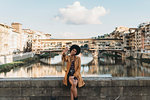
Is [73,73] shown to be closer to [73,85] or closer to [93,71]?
[73,85]

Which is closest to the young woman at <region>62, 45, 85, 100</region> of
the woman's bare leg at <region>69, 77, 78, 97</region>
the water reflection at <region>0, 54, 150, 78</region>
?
the woman's bare leg at <region>69, 77, 78, 97</region>

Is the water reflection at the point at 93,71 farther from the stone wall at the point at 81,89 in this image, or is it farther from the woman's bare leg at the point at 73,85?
the woman's bare leg at the point at 73,85

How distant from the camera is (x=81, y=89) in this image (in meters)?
4.85

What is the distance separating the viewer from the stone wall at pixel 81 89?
4.81 m

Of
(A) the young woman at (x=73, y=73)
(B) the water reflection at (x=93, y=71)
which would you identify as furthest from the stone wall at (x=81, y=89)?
(B) the water reflection at (x=93, y=71)

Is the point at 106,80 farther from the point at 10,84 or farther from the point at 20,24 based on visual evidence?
the point at 20,24

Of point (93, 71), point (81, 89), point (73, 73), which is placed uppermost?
point (73, 73)

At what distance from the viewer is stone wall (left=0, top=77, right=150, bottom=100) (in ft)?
15.8

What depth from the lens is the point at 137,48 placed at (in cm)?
5312

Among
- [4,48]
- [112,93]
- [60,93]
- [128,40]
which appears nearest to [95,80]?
[112,93]

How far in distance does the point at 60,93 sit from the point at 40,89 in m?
0.63

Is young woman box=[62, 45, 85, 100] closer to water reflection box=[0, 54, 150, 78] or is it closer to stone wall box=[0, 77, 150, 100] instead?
stone wall box=[0, 77, 150, 100]

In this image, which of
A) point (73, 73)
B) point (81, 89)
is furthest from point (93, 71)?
point (73, 73)

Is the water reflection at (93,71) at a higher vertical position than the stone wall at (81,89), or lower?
lower
